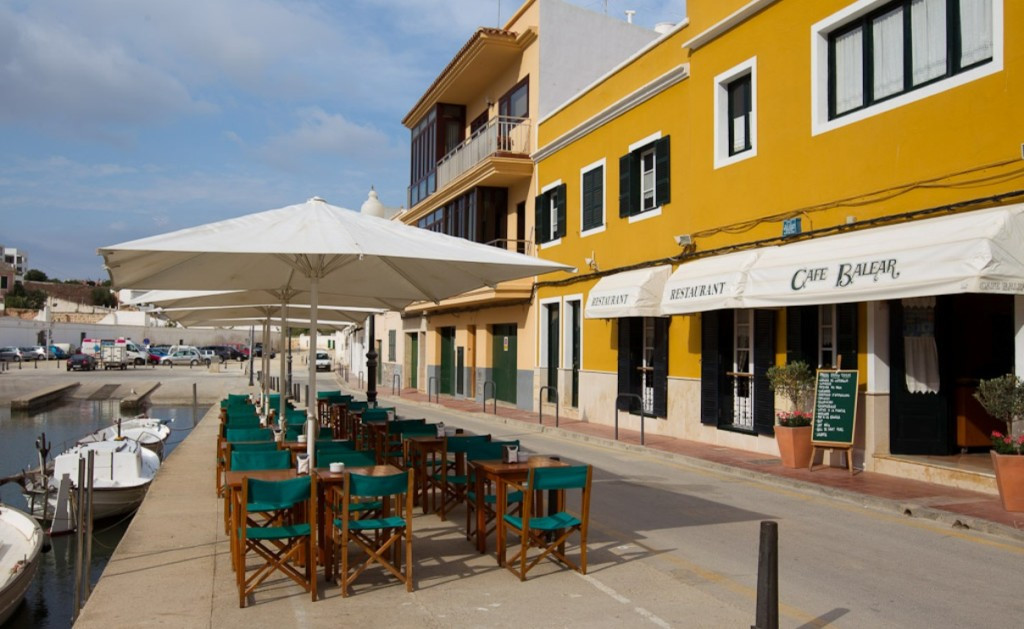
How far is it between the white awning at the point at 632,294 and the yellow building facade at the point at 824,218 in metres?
0.05

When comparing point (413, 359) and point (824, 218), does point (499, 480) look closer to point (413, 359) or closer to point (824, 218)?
point (824, 218)

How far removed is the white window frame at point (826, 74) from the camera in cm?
991

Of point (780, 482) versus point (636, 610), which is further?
point (780, 482)

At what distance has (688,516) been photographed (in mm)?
9344

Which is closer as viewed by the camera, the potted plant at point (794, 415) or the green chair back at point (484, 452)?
the green chair back at point (484, 452)

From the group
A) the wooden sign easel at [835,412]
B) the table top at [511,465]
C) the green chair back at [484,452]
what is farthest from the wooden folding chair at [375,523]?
the wooden sign easel at [835,412]

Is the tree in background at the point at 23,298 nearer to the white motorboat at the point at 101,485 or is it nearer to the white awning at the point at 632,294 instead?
the white motorboat at the point at 101,485

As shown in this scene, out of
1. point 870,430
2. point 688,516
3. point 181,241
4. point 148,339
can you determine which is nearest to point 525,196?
point 870,430

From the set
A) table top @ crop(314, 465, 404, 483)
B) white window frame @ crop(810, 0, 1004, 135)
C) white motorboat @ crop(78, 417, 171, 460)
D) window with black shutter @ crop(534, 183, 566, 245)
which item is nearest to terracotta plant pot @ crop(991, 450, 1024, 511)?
white window frame @ crop(810, 0, 1004, 135)

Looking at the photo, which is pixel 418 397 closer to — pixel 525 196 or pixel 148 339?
pixel 525 196

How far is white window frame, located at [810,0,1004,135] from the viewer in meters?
9.91

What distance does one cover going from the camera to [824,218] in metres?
12.7

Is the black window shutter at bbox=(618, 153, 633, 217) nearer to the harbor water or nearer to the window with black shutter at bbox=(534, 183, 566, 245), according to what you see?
the window with black shutter at bbox=(534, 183, 566, 245)

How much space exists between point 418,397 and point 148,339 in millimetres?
70563
